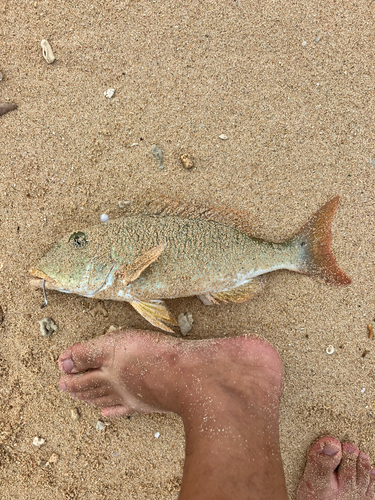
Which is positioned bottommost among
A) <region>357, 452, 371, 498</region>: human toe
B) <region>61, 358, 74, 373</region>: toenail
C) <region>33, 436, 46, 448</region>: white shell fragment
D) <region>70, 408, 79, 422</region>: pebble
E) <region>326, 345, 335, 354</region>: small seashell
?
<region>357, 452, 371, 498</region>: human toe

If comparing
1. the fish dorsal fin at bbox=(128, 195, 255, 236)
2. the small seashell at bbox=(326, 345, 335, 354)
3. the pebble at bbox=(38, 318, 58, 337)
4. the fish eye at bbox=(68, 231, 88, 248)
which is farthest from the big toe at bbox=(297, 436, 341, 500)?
the fish eye at bbox=(68, 231, 88, 248)

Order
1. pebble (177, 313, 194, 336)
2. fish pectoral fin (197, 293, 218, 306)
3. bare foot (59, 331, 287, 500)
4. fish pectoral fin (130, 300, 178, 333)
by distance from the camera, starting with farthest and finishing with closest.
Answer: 1. pebble (177, 313, 194, 336)
2. fish pectoral fin (197, 293, 218, 306)
3. fish pectoral fin (130, 300, 178, 333)
4. bare foot (59, 331, 287, 500)

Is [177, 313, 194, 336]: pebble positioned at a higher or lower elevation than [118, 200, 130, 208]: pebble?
lower

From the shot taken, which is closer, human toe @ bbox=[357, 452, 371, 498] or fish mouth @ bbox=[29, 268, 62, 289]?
fish mouth @ bbox=[29, 268, 62, 289]

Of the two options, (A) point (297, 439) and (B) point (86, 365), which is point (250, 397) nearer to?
(A) point (297, 439)

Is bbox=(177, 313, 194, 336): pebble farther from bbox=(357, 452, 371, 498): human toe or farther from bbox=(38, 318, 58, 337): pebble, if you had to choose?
bbox=(357, 452, 371, 498): human toe

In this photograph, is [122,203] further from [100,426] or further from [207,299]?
[100,426]
